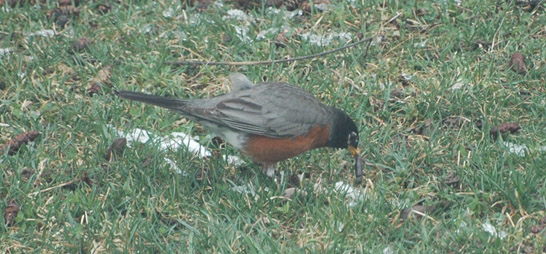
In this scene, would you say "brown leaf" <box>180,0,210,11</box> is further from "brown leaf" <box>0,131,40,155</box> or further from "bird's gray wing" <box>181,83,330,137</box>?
"brown leaf" <box>0,131,40,155</box>

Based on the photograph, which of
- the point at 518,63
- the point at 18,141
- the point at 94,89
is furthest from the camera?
the point at 518,63

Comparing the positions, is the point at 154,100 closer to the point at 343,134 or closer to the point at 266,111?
the point at 266,111

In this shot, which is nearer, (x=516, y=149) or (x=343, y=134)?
(x=343, y=134)

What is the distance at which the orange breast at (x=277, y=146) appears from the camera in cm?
510

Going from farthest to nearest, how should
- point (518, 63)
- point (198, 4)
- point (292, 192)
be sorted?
point (198, 4)
point (518, 63)
point (292, 192)

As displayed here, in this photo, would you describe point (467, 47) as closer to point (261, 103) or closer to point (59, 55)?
point (261, 103)

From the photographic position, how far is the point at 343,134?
5.14 metres

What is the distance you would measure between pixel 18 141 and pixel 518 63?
128 inches

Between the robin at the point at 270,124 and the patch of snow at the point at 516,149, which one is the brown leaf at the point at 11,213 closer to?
the robin at the point at 270,124

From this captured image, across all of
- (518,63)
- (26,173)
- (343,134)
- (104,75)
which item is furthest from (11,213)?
(518,63)

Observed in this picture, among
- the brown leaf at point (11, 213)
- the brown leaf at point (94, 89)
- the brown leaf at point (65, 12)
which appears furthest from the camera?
the brown leaf at point (65, 12)

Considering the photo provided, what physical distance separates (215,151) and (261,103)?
1.72 feet

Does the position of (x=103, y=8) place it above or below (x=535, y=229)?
below

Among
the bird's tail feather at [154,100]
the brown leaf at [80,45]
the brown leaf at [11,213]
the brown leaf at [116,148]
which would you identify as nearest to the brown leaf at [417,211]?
the bird's tail feather at [154,100]
